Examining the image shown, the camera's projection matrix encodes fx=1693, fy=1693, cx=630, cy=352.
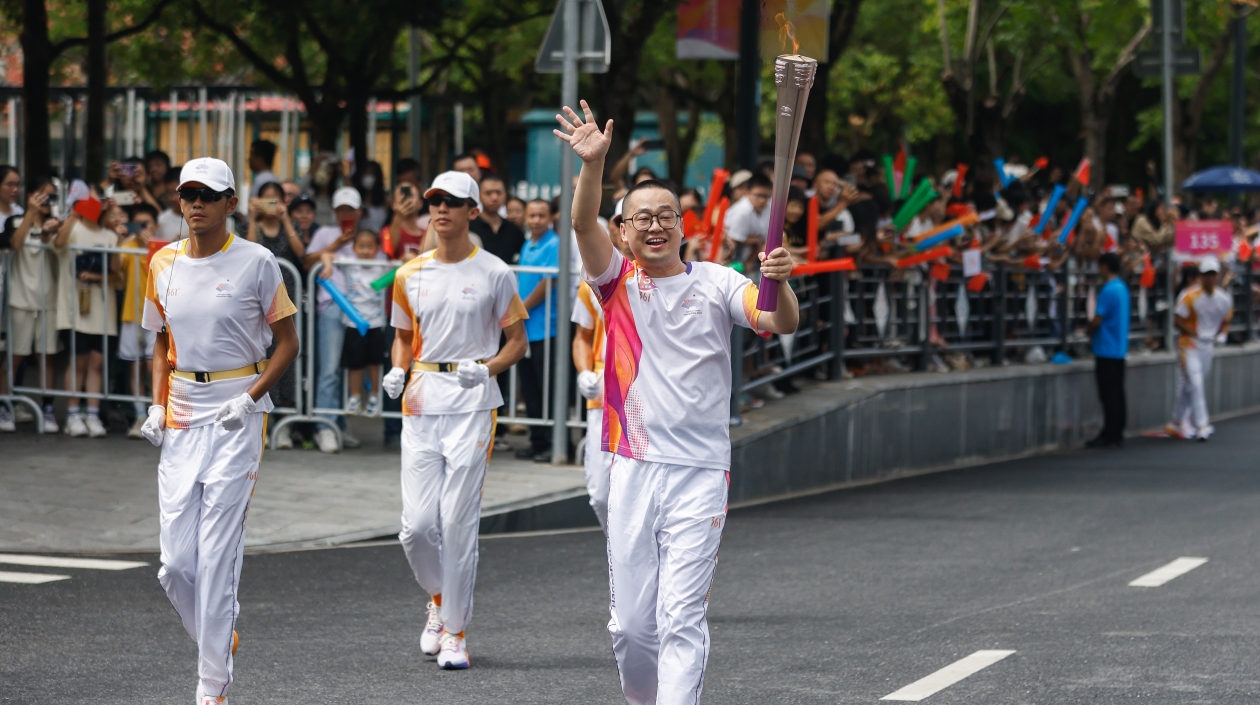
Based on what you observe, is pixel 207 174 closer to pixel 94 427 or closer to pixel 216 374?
pixel 216 374

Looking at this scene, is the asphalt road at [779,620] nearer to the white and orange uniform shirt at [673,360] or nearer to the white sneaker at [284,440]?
the white and orange uniform shirt at [673,360]

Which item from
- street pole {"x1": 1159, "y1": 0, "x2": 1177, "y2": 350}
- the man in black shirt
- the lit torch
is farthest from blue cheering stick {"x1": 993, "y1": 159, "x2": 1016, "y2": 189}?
the lit torch

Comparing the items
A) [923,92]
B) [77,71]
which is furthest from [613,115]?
[77,71]

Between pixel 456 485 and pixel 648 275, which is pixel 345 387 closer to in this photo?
pixel 456 485

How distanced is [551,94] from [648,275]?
34.6 meters

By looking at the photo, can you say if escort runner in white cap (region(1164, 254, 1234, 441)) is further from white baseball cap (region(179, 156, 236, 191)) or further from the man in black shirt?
white baseball cap (region(179, 156, 236, 191))

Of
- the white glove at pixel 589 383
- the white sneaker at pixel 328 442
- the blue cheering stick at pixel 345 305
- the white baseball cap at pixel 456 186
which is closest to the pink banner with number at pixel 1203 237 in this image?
the blue cheering stick at pixel 345 305

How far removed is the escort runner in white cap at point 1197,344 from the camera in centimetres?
1964

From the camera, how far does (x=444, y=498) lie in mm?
7199

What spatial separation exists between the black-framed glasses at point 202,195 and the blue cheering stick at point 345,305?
5987mm

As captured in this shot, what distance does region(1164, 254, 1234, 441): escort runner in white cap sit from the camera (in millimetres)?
19641

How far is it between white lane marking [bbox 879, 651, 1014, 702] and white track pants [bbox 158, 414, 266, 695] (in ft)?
8.22

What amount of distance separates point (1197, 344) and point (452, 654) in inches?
579

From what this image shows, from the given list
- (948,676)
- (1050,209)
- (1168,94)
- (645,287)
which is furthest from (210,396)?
(1168,94)
